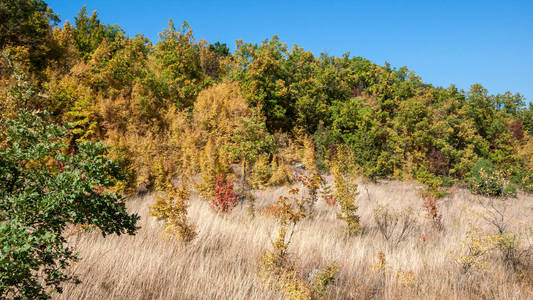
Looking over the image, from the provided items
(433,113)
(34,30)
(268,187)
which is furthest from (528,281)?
(34,30)

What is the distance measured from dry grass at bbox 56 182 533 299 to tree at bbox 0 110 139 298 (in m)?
1.19

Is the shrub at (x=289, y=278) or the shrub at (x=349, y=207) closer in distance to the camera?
the shrub at (x=289, y=278)

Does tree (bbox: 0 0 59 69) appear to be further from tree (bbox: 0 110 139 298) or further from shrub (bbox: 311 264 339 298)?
shrub (bbox: 311 264 339 298)

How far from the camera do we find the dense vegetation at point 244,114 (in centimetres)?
1341

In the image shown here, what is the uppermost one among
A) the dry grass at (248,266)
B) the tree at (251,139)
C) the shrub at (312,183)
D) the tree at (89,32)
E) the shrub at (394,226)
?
the tree at (89,32)

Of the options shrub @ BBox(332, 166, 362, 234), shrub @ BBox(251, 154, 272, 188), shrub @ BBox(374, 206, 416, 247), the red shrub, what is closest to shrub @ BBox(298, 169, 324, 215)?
shrub @ BBox(332, 166, 362, 234)

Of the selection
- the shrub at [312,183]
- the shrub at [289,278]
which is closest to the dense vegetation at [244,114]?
the shrub at [312,183]

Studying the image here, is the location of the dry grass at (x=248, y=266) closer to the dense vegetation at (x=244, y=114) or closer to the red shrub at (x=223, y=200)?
the red shrub at (x=223, y=200)

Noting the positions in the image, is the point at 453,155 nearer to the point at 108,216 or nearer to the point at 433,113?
the point at 433,113

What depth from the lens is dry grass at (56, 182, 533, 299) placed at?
3238mm

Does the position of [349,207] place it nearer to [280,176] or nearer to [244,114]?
[280,176]

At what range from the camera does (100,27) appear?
94.5 ft

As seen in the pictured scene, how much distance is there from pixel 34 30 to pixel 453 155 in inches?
1168

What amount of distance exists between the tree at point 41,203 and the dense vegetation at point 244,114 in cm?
685
